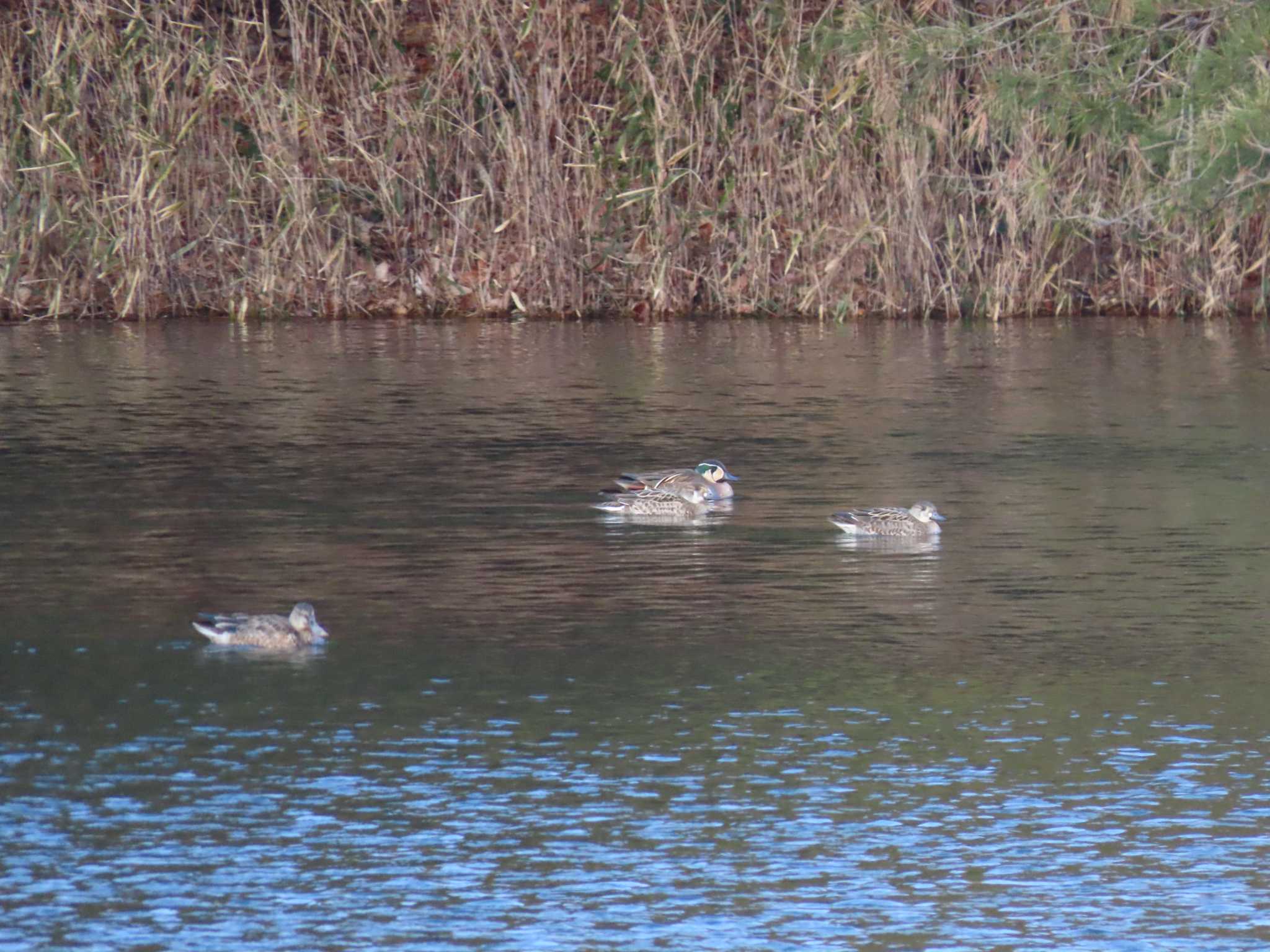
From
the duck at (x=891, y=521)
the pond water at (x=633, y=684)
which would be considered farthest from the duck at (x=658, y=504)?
the duck at (x=891, y=521)

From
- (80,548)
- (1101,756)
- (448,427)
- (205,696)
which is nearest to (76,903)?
(205,696)

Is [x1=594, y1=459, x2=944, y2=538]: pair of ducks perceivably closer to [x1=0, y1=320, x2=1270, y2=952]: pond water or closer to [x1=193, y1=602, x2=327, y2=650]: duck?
[x1=0, y1=320, x2=1270, y2=952]: pond water

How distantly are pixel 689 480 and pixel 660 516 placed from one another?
23cm

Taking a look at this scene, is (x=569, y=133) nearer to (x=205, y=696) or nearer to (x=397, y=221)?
(x=397, y=221)

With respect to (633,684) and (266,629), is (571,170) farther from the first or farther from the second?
(633,684)

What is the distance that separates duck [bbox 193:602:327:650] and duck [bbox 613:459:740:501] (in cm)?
340

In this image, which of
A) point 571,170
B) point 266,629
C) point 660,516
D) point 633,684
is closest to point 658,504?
point 660,516

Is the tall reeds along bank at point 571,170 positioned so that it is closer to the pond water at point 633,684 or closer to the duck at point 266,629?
the pond water at point 633,684

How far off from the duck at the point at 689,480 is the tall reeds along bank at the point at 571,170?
9.51 m

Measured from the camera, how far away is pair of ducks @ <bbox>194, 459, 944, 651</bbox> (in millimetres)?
8555

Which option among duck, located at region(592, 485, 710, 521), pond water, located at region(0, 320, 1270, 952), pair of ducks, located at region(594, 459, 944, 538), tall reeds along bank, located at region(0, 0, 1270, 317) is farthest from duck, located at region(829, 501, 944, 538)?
tall reeds along bank, located at region(0, 0, 1270, 317)

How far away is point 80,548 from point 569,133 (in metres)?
12.0

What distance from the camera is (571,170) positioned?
868 inches

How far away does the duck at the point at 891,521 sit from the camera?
1085cm
